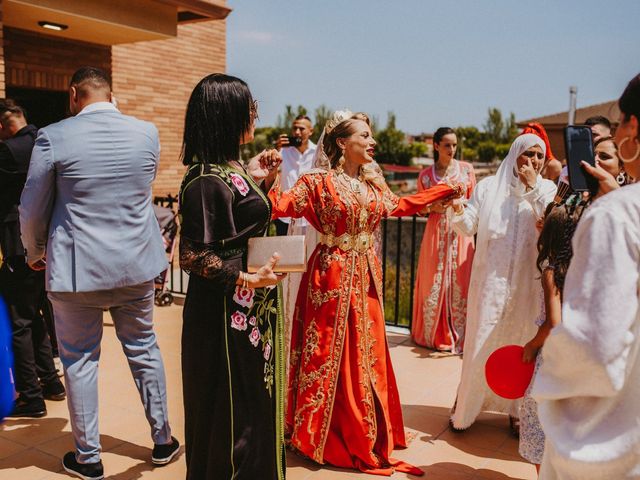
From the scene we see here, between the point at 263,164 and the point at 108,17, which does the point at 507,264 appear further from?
the point at 108,17

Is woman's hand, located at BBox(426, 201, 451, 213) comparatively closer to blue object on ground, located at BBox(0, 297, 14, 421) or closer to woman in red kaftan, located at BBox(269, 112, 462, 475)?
woman in red kaftan, located at BBox(269, 112, 462, 475)

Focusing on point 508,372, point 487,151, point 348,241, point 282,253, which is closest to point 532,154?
point 348,241

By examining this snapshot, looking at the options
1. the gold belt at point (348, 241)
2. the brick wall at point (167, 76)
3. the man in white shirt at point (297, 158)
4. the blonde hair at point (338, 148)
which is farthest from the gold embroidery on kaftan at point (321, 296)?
the brick wall at point (167, 76)

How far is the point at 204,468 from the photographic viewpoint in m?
2.74

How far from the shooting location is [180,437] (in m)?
4.02

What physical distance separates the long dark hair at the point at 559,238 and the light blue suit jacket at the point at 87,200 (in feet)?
6.86

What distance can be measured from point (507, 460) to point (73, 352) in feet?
8.46

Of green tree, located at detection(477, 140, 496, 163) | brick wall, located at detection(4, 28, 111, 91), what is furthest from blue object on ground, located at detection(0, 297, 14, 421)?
green tree, located at detection(477, 140, 496, 163)

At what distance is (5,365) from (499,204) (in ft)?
10.9

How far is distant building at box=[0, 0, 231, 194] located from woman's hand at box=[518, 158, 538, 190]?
16.5 feet

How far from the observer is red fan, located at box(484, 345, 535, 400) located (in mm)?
2781

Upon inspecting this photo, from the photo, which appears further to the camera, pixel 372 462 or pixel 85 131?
pixel 372 462

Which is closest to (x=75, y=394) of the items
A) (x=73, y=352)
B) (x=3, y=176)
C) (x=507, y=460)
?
(x=73, y=352)

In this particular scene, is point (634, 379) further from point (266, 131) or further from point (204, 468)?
point (266, 131)
